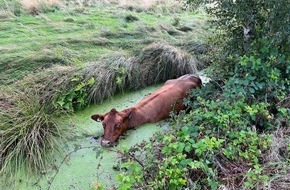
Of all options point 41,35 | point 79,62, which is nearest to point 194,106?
point 79,62

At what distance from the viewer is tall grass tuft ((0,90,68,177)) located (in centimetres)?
370

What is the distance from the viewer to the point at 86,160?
12.6 feet

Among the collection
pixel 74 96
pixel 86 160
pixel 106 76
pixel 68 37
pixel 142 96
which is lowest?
pixel 86 160

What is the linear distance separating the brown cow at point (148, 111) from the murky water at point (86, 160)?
0.35ft

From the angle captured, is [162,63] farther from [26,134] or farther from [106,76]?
[26,134]

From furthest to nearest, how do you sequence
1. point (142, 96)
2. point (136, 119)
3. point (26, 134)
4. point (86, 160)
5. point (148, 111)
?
point (142, 96)
point (148, 111)
point (136, 119)
point (26, 134)
point (86, 160)

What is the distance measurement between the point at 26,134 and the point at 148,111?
1567 mm

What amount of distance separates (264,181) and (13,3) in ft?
24.5

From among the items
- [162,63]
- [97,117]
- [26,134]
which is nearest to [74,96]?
[97,117]

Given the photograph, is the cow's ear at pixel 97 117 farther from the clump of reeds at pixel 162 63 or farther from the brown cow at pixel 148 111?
the clump of reeds at pixel 162 63

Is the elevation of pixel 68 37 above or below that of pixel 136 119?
above

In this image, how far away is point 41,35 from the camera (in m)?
6.59

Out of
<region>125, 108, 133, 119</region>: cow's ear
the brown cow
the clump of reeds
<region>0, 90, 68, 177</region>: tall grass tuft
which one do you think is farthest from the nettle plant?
the clump of reeds

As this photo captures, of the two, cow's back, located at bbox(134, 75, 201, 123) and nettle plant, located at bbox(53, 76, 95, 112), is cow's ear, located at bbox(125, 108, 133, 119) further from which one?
nettle plant, located at bbox(53, 76, 95, 112)
